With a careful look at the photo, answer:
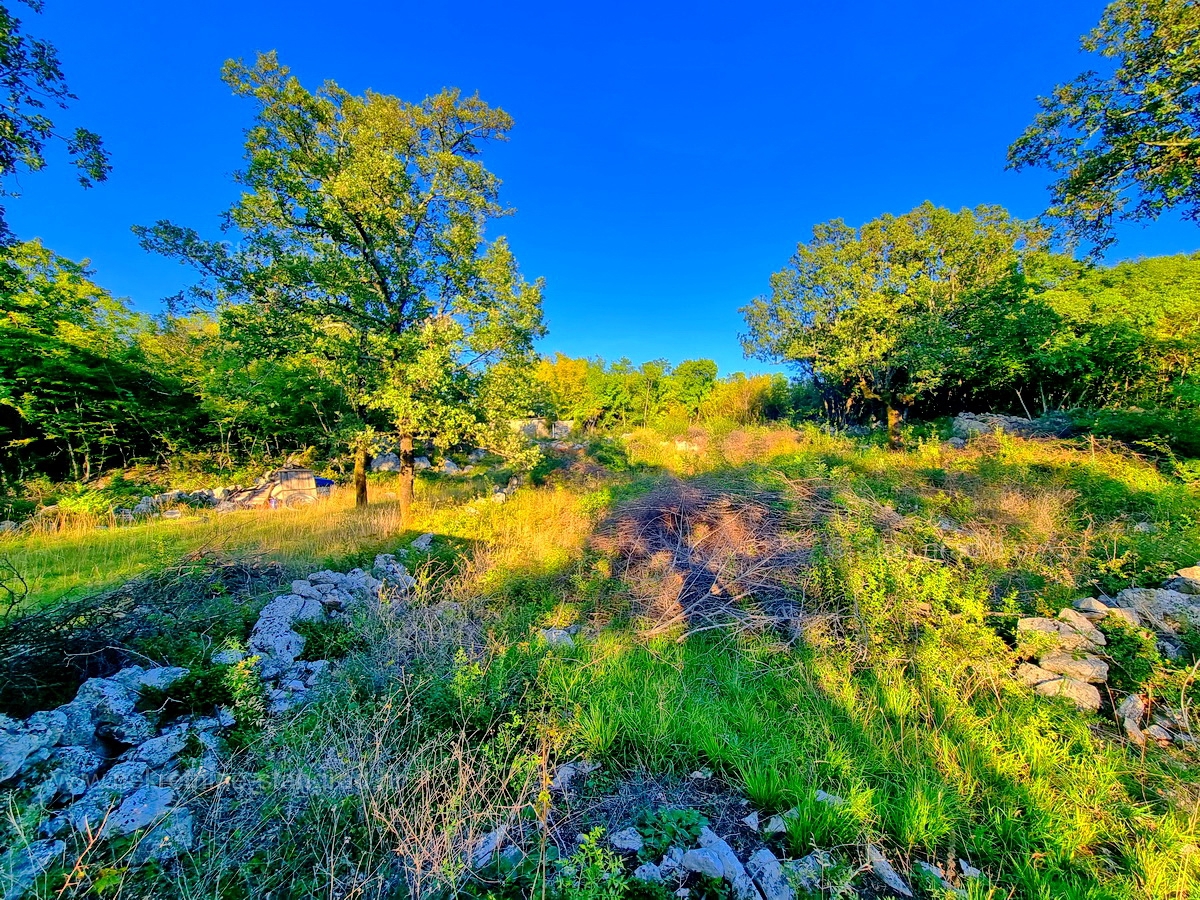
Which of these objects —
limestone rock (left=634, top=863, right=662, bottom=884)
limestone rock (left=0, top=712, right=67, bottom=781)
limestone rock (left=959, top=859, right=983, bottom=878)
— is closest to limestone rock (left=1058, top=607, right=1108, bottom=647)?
limestone rock (left=959, top=859, right=983, bottom=878)

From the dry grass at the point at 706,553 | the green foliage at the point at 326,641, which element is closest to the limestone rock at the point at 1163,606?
the dry grass at the point at 706,553

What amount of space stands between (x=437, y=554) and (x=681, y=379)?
76.9 ft

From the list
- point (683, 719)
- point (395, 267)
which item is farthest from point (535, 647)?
point (395, 267)

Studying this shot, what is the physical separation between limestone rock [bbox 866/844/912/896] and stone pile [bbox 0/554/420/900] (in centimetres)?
308

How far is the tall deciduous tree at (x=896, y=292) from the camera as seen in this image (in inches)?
505

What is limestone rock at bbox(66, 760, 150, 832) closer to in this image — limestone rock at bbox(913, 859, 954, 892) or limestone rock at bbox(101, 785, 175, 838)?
limestone rock at bbox(101, 785, 175, 838)

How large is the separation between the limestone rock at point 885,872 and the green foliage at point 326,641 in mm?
3692

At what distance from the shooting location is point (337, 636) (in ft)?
12.3

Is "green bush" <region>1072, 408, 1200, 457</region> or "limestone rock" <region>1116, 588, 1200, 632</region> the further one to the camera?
"green bush" <region>1072, 408, 1200, 457</region>

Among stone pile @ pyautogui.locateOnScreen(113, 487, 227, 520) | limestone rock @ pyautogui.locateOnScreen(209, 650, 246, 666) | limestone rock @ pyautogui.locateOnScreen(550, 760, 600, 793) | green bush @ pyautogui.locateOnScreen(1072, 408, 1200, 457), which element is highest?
green bush @ pyautogui.locateOnScreen(1072, 408, 1200, 457)

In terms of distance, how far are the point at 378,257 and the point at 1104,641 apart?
10.8 meters

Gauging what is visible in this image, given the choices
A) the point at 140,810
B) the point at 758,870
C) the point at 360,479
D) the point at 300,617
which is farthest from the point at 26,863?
the point at 360,479

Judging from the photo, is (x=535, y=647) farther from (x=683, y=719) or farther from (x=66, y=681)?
(x=66, y=681)

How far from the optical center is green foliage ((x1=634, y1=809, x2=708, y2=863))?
6.52 ft
